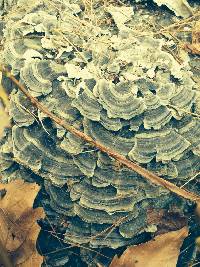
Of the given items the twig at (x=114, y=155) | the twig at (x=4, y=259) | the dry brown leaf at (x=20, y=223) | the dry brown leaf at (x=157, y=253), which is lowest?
the twig at (x=4, y=259)

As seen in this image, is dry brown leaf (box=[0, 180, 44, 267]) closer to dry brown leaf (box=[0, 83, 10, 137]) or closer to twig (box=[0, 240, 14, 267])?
twig (box=[0, 240, 14, 267])

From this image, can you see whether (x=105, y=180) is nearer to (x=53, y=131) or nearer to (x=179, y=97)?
(x=53, y=131)

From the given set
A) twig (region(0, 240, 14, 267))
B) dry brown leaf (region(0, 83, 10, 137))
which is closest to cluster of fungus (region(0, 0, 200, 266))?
dry brown leaf (region(0, 83, 10, 137))

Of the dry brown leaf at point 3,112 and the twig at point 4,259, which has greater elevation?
the dry brown leaf at point 3,112

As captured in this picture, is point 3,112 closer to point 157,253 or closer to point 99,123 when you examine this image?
point 99,123

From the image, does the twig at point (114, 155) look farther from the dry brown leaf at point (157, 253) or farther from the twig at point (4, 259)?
the twig at point (4, 259)

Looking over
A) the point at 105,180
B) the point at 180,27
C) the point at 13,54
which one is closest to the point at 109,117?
the point at 105,180

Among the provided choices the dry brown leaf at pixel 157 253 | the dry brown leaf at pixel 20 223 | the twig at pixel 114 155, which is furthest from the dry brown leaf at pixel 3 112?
the dry brown leaf at pixel 157 253
